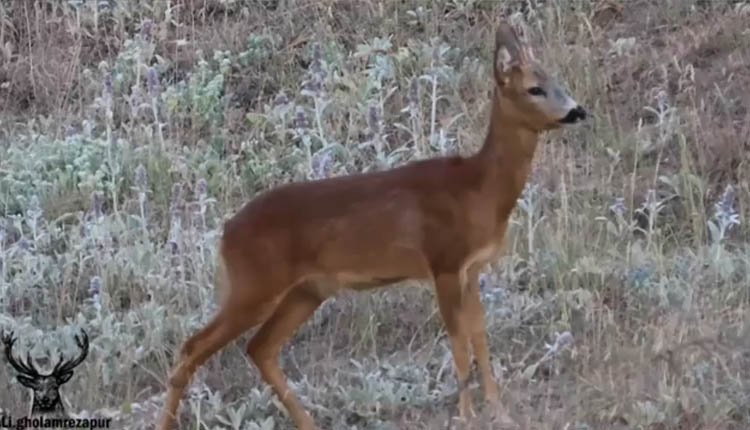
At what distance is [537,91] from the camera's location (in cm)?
614

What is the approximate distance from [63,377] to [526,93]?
2152 millimetres

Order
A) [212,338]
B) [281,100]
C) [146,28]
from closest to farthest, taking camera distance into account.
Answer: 1. [212,338]
2. [281,100]
3. [146,28]

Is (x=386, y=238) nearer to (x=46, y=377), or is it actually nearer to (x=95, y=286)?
(x=46, y=377)

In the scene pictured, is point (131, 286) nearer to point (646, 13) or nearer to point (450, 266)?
point (450, 266)

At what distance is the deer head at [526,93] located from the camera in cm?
610

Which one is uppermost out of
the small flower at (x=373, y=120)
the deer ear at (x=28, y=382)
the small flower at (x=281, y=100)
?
the small flower at (x=281, y=100)

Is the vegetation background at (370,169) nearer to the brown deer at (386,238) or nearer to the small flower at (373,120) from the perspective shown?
the small flower at (373,120)

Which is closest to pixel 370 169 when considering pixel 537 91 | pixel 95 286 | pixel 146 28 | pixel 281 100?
pixel 281 100

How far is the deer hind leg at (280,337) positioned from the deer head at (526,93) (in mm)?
1029

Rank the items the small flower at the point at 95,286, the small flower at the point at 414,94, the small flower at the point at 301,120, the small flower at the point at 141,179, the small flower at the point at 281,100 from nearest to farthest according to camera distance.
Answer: the small flower at the point at 95,286
the small flower at the point at 141,179
the small flower at the point at 414,94
the small flower at the point at 301,120
the small flower at the point at 281,100

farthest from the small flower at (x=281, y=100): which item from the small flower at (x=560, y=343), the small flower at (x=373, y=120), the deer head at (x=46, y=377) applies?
the small flower at (x=560, y=343)

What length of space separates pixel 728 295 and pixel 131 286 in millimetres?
2739

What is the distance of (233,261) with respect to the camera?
6012mm

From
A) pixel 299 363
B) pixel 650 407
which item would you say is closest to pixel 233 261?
pixel 299 363
